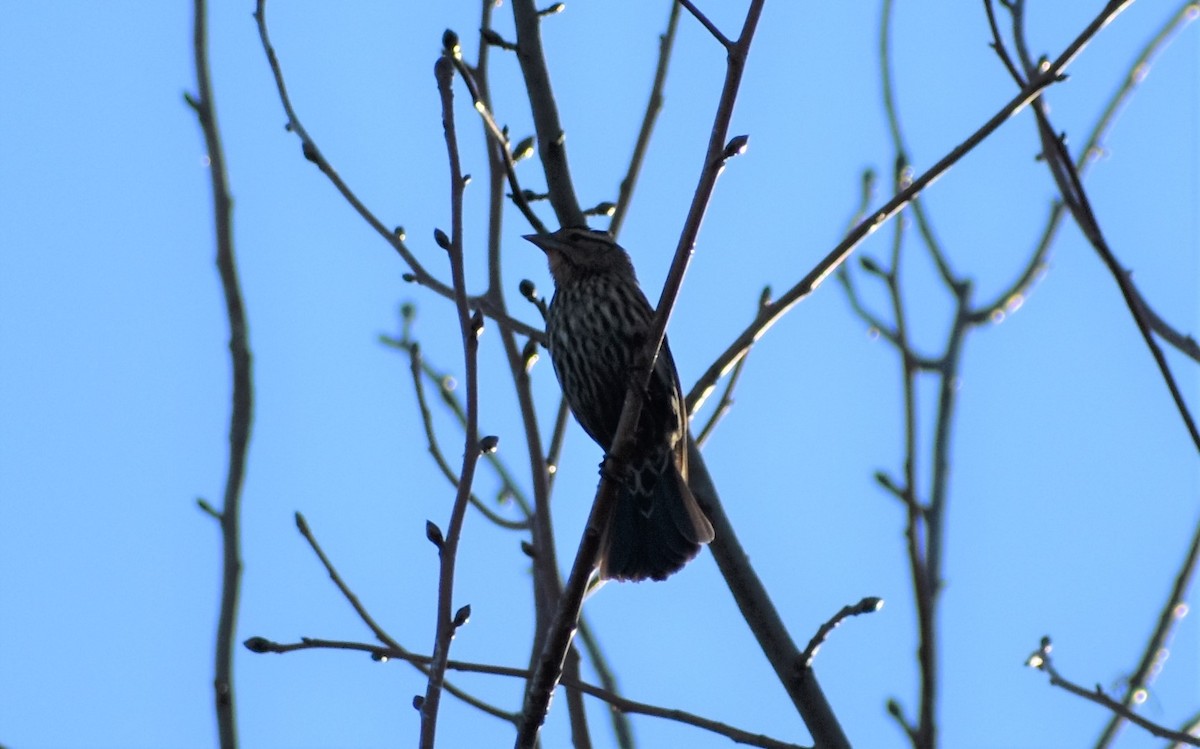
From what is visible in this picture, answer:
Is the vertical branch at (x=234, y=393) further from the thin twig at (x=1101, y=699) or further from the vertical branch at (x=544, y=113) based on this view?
the thin twig at (x=1101, y=699)

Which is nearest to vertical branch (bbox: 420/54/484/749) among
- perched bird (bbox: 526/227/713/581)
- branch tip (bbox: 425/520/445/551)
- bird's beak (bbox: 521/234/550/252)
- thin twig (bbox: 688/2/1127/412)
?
branch tip (bbox: 425/520/445/551)

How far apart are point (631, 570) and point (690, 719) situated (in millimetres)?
1600

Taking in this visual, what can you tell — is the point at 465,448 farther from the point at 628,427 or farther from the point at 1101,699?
the point at 1101,699

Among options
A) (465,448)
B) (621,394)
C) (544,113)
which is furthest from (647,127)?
(465,448)

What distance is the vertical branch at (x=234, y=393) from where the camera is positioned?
3416mm

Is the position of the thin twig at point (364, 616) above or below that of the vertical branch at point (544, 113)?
below

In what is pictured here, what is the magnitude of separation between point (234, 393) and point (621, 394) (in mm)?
1881

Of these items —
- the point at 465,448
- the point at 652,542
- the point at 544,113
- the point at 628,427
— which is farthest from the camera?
the point at 652,542

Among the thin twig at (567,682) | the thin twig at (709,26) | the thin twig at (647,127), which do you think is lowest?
the thin twig at (567,682)

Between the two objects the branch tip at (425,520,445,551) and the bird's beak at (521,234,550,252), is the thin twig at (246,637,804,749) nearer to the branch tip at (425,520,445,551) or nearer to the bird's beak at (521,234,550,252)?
the branch tip at (425,520,445,551)

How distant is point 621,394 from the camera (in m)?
5.49

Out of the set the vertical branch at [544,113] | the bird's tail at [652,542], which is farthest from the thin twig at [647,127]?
the bird's tail at [652,542]

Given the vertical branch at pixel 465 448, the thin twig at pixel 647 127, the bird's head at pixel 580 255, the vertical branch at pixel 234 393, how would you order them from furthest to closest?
1. the bird's head at pixel 580 255
2. the thin twig at pixel 647 127
3. the vertical branch at pixel 234 393
4. the vertical branch at pixel 465 448

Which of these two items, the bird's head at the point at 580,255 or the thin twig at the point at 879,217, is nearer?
the thin twig at the point at 879,217
